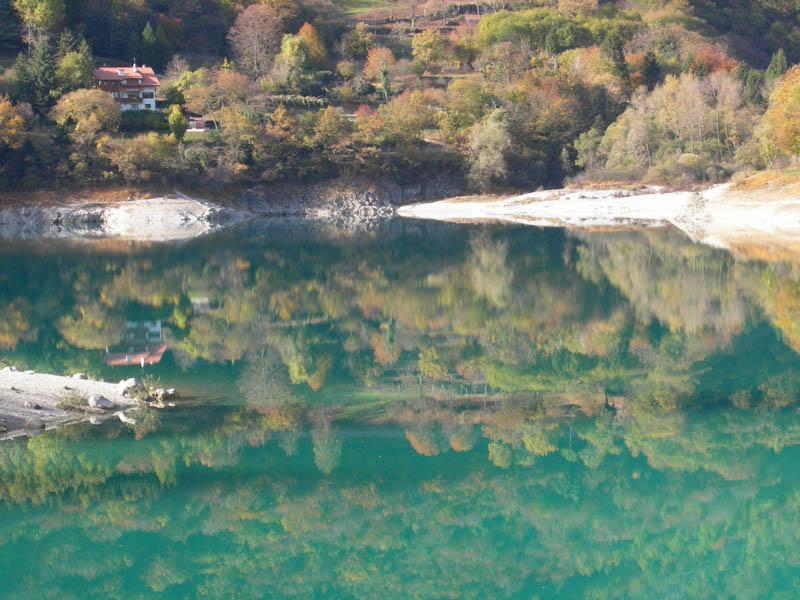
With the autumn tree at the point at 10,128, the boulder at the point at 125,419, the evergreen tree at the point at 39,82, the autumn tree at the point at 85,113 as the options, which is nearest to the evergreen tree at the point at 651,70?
the autumn tree at the point at 85,113

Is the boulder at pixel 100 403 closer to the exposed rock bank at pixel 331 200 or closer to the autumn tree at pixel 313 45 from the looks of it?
the exposed rock bank at pixel 331 200

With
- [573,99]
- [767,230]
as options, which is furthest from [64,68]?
[767,230]

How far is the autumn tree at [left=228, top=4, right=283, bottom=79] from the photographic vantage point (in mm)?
94300

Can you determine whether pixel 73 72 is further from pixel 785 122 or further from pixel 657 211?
pixel 785 122

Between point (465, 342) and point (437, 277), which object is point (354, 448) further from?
point (437, 277)

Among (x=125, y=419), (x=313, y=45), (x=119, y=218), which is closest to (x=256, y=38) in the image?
(x=313, y=45)

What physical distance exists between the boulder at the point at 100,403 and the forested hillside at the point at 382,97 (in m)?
48.9

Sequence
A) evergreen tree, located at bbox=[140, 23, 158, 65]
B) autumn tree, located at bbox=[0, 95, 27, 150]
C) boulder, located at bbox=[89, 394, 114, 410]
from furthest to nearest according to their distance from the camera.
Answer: evergreen tree, located at bbox=[140, 23, 158, 65] → autumn tree, located at bbox=[0, 95, 27, 150] → boulder, located at bbox=[89, 394, 114, 410]

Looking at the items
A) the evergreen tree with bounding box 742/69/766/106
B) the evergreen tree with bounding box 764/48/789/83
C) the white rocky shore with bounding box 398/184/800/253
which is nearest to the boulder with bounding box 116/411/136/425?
the white rocky shore with bounding box 398/184/800/253

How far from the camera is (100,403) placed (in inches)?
617

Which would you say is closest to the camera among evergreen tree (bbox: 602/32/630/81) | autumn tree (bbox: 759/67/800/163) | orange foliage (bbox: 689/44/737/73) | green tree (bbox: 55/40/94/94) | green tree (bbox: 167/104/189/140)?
autumn tree (bbox: 759/67/800/163)

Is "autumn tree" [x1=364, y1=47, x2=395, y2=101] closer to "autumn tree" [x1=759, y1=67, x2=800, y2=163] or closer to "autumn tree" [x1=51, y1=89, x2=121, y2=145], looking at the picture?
"autumn tree" [x1=51, y1=89, x2=121, y2=145]

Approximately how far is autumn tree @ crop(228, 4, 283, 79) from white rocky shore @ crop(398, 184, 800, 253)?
1233 inches

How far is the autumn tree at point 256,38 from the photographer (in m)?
94.3
